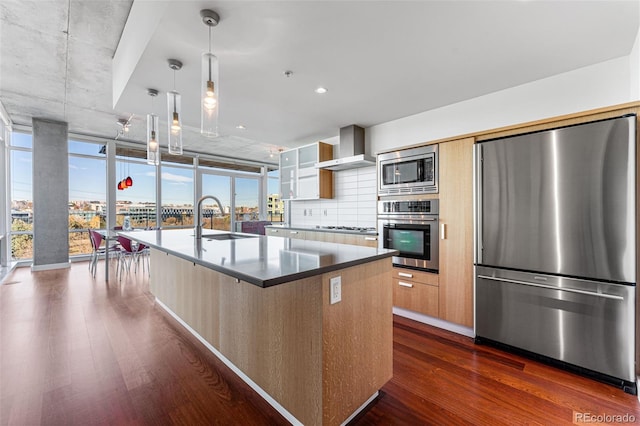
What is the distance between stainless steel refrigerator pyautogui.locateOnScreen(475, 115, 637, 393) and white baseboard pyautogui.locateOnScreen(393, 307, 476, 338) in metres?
0.21

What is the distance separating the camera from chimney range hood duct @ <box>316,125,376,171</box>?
389cm

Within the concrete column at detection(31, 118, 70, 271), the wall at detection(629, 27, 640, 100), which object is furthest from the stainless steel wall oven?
the concrete column at detection(31, 118, 70, 271)

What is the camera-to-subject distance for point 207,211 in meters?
8.22

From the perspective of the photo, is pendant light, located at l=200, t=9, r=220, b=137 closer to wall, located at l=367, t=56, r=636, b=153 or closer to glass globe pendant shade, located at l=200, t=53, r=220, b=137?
glass globe pendant shade, located at l=200, t=53, r=220, b=137

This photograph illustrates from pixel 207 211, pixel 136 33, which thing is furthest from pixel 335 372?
pixel 207 211

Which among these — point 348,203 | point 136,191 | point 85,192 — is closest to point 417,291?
point 348,203

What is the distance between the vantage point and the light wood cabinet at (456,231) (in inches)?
106

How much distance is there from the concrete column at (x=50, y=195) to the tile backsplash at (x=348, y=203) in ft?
16.0

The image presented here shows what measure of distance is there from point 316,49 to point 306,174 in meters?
2.69

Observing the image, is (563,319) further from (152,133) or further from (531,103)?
(152,133)

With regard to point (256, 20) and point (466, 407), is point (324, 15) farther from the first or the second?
point (466, 407)
